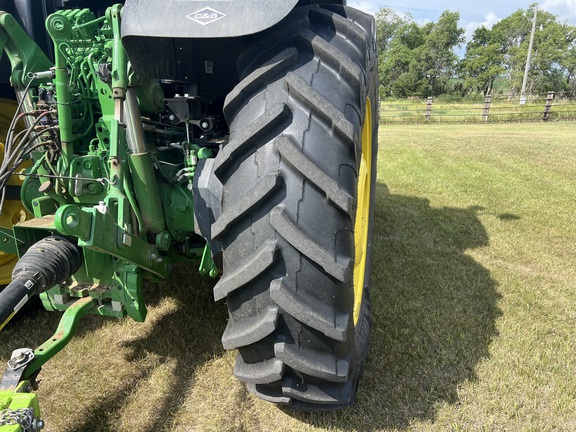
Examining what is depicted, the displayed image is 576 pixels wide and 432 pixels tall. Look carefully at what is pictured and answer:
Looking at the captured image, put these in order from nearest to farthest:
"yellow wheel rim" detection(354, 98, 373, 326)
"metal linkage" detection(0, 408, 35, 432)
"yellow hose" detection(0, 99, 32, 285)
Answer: "metal linkage" detection(0, 408, 35, 432) < "yellow wheel rim" detection(354, 98, 373, 326) < "yellow hose" detection(0, 99, 32, 285)

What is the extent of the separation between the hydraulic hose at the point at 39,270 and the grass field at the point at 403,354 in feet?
2.10

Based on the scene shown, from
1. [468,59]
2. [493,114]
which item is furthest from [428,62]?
[493,114]

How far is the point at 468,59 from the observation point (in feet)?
155

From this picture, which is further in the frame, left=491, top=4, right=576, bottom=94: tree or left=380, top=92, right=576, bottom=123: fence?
left=491, top=4, right=576, bottom=94: tree

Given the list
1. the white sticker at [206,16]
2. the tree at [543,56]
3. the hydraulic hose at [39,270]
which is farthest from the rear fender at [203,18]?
the tree at [543,56]

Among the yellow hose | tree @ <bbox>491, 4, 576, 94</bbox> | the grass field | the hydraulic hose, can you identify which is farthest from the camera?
tree @ <bbox>491, 4, 576, 94</bbox>

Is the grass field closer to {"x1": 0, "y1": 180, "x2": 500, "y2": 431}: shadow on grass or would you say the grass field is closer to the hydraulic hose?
{"x1": 0, "y1": 180, "x2": 500, "y2": 431}: shadow on grass

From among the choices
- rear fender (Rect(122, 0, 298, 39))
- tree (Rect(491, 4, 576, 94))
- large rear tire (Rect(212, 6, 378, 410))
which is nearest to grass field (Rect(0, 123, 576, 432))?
large rear tire (Rect(212, 6, 378, 410))

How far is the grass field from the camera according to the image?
6.19 ft

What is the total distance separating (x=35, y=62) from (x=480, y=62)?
168ft

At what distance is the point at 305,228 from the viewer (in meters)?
1.34

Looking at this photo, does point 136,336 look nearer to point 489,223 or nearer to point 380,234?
point 380,234

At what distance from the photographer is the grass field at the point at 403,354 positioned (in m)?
1.89

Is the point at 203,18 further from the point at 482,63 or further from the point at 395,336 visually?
the point at 482,63
